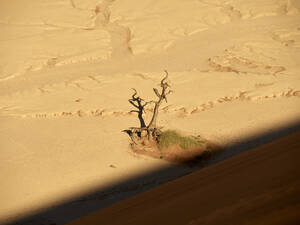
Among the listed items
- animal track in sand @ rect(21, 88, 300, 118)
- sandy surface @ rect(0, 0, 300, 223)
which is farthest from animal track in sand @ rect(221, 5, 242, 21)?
animal track in sand @ rect(21, 88, 300, 118)

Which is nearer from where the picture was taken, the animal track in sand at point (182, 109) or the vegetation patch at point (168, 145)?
the vegetation patch at point (168, 145)

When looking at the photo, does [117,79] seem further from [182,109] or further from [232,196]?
[232,196]

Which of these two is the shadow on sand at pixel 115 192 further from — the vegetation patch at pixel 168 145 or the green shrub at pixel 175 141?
the green shrub at pixel 175 141

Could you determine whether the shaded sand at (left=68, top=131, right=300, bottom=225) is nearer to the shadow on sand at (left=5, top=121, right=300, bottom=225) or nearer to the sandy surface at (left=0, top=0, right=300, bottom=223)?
the shadow on sand at (left=5, top=121, right=300, bottom=225)

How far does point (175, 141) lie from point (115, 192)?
4.36 ft

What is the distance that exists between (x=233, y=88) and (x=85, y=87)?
3.27 meters

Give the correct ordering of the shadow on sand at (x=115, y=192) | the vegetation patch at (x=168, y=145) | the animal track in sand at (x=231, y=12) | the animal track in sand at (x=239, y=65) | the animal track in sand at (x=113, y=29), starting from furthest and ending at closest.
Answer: the animal track in sand at (x=231, y=12) < the animal track in sand at (x=113, y=29) < the animal track in sand at (x=239, y=65) < the vegetation patch at (x=168, y=145) < the shadow on sand at (x=115, y=192)

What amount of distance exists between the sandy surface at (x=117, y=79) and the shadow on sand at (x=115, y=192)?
146mm

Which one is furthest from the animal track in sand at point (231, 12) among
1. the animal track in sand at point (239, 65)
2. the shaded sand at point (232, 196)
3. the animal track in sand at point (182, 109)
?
the shaded sand at point (232, 196)

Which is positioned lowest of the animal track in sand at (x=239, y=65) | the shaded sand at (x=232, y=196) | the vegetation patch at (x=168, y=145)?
the shaded sand at (x=232, y=196)

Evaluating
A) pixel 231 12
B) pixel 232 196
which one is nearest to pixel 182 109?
pixel 232 196

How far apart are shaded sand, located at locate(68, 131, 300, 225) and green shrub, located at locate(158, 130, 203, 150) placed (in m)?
3.19

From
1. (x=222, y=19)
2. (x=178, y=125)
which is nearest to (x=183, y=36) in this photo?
(x=222, y=19)

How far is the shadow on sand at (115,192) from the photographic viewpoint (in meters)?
4.54
